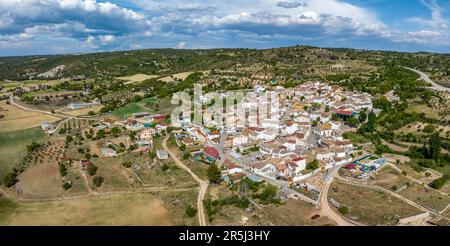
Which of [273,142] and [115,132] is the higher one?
[273,142]

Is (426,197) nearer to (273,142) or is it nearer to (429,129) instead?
(273,142)

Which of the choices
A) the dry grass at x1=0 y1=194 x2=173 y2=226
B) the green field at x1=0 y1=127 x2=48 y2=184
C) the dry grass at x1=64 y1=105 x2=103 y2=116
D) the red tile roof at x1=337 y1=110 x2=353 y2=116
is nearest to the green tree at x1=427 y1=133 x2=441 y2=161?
the red tile roof at x1=337 y1=110 x2=353 y2=116

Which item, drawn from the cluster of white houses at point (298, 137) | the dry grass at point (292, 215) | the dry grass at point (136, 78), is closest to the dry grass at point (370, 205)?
the dry grass at point (292, 215)

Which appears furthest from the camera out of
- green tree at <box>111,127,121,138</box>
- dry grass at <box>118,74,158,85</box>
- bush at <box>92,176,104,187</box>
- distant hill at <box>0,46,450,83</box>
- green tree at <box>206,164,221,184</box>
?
distant hill at <box>0,46,450,83</box>

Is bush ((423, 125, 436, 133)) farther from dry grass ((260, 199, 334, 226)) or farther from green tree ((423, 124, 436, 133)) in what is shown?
dry grass ((260, 199, 334, 226))

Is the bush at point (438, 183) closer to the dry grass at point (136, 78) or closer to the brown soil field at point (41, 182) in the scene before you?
the brown soil field at point (41, 182)

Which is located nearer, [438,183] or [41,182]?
[438,183]

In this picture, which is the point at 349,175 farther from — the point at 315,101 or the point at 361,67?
the point at 361,67

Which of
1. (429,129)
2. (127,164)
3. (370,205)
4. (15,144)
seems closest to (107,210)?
(127,164)
